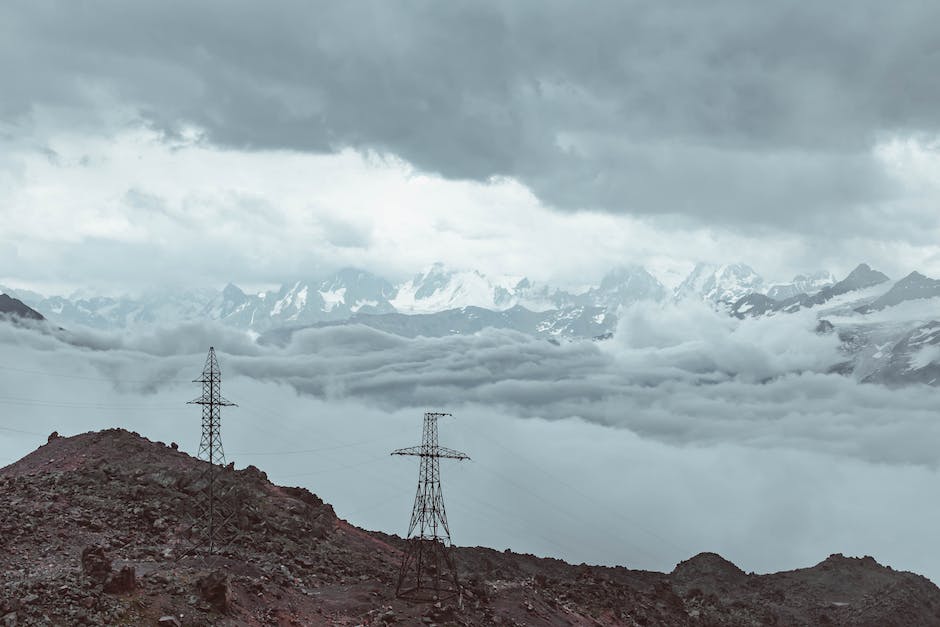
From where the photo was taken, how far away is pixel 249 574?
8962 centimetres

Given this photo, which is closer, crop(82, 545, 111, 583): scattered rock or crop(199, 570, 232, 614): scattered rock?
crop(82, 545, 111, 583): scattered rock

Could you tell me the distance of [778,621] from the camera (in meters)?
152

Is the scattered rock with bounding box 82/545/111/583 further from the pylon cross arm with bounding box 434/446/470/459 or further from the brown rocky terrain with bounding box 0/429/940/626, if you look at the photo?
the pylon cross arm with bounding box 434/446/470/459

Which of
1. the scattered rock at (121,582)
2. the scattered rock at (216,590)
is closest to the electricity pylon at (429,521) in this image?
the scattered rock at (216,590)

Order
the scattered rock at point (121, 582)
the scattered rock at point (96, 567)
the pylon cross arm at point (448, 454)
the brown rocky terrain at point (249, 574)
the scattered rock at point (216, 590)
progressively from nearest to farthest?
the scattered rock at point (121, 582)
the scattered rock at point (96, 567)
the brown rocky terrain at point (249, 574)
the scattered rock at point (216, 590)
the pylon cross arm at point (448, 454)

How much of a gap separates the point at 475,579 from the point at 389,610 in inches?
899

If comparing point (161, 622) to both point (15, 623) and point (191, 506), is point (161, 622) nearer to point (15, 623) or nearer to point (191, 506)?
point (15, 623)

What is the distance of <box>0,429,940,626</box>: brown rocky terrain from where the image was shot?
73.2 meters

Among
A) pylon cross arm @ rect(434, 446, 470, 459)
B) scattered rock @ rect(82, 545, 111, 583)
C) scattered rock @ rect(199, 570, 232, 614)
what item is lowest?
scattered rock @ rect(199, 570, 232, 614)

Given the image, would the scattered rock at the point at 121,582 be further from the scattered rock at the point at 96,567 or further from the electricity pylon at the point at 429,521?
the electricity pylon at the point at 429,521

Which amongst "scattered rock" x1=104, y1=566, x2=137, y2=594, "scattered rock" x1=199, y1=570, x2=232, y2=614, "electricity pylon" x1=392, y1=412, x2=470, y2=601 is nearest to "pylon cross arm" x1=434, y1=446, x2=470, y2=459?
"electricity pylon" x1=392, y1=412, x2=470, y2=601

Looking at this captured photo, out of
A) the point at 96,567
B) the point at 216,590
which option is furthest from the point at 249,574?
the point at 96,567

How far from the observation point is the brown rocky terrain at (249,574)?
73250 mm

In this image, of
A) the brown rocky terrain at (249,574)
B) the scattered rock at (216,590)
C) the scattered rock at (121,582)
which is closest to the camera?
the scattered rock at (121,582)
